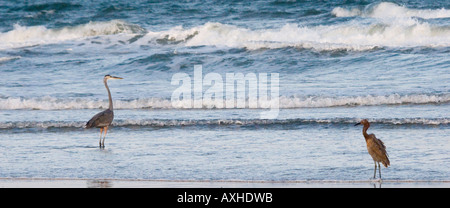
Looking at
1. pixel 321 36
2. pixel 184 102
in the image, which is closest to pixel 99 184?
pixel 184 102

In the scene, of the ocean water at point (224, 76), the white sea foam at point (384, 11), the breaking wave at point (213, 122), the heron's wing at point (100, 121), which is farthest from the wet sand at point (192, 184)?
the white sea foam at point (384, 11)

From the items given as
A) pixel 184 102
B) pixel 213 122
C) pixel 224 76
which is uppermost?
pixel 224 76

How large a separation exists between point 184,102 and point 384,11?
13.3 metres

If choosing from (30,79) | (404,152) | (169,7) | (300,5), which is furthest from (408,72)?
(169,7)

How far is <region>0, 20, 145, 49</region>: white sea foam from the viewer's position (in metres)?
24.8

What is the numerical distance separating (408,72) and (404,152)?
6.82m

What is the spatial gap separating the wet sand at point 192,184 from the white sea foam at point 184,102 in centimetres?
531

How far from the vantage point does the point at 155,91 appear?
1464 centimetres

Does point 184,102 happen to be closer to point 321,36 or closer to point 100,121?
point 100,121

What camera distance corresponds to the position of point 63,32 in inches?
1009

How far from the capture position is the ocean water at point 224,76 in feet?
26.9

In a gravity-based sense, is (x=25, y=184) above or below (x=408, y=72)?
below

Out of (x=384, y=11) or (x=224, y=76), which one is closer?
(x=224, y=76)

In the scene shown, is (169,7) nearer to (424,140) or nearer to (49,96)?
(49,96)
